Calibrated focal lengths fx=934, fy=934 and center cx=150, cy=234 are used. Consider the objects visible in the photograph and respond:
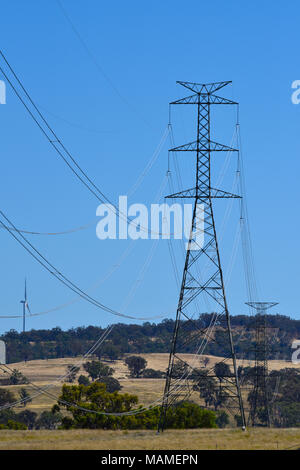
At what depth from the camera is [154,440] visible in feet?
227

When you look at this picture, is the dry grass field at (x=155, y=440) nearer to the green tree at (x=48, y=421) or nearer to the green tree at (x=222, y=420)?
the green tree at (x=222, y=420)

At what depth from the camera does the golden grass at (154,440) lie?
63.3 metres

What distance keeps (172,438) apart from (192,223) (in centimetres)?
2067

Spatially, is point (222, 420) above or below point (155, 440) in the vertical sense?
below

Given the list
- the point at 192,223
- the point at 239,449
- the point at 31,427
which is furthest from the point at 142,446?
the point at 31,427

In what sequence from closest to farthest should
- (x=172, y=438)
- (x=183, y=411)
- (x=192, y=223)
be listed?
(x=172, y=438) → (x=192, y=223) → (x=183, y=411)

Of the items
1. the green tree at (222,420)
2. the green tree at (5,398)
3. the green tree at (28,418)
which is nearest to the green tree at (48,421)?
the green tree at (28,418)

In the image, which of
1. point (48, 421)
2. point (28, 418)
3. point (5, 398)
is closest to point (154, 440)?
point (48, 421)

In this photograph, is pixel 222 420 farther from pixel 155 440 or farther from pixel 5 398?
pixel 155 440

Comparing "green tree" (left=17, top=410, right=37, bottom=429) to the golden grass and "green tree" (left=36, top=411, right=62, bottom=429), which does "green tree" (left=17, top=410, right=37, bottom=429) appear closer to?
"green tree" (left=36, top=411, right=62, bottom=429)

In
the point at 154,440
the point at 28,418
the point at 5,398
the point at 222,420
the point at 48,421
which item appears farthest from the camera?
the point at 5,398
